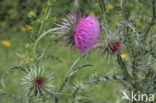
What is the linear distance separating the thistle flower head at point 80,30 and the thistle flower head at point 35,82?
0.23 m

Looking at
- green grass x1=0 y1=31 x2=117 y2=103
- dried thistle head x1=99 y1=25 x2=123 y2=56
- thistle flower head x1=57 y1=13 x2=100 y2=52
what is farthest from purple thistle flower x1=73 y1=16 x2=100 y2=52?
green grass x1=0 y1=31 x2=117 y2=103

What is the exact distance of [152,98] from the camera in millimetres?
2867

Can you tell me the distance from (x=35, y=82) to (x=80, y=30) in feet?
1.20

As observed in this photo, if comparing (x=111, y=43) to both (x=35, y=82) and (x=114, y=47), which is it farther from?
(x=35, y=82)

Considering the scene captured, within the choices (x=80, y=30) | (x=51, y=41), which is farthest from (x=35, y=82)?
(x=51, y=41)

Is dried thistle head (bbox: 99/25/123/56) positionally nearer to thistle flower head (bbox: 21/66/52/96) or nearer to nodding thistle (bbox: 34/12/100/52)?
nodding thistle (bbox: 34/12/100/52)

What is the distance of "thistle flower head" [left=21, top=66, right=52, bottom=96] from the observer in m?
2.60

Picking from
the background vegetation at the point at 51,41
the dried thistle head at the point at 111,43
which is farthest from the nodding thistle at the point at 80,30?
the background vegetation at the point at 51,41

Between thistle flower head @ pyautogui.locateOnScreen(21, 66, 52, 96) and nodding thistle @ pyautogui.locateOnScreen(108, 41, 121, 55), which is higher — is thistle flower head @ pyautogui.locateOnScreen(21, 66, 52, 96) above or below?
below

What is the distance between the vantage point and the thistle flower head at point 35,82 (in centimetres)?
260

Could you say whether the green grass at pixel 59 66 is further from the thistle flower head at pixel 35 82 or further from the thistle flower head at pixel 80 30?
the thistle flower head at pixel 80 30

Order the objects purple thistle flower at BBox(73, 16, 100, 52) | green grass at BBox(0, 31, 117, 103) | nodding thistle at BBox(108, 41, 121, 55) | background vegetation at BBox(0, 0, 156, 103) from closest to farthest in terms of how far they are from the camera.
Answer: purple thistle flower at BBox(73, 16, 100, 52) → nodding thistle at BBox(108, 41, 121, 55) → background vegetation at BBox(0, 0, 156, 103) → green grass at BBox(0, 31, 117, 103)

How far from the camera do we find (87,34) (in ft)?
8.26

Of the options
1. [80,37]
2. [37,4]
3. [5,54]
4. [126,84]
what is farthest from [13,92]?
[37,4]
